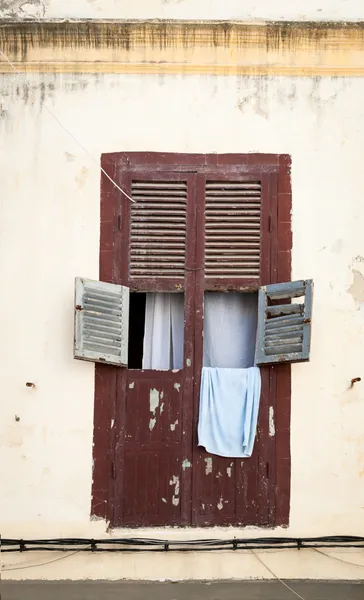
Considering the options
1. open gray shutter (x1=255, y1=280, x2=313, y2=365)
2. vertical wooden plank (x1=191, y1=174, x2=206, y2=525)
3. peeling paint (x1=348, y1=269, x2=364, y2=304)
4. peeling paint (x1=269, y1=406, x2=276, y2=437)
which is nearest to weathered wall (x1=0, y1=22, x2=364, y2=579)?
peeling paint (x1=348, y1=269, x2=364, y2=304)

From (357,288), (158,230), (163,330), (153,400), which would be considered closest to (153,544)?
(153,400)

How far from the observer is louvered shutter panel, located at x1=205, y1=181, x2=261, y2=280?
10781 millimetres

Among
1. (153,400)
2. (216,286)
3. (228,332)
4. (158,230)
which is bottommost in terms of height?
(153,400)

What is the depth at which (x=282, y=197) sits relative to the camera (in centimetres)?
1082

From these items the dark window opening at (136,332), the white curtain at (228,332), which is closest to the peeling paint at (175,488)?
the white curtain at (228,332)

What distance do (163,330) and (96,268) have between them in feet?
2.45

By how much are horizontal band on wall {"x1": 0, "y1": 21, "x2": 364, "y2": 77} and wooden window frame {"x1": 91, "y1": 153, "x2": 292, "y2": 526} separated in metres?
0.74

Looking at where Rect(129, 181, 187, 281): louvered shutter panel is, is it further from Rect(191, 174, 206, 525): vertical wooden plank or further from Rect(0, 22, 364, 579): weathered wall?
Rect(0, 22, 364, 579): weathered wall

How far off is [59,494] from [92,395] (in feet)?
2.67

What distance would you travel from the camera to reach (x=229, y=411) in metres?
10.6

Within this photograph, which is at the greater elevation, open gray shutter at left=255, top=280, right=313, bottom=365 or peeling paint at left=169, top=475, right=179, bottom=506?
open gray shutter at left=255, top=280, right=313, bottom=365

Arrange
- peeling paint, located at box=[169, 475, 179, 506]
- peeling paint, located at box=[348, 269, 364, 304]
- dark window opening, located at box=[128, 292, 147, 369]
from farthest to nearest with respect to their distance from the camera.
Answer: dark window opening, located at box=[128, 292, 147, 369] < peeling paint, located at box=[348, 269, 364, 304] < peeling paint, located at box=[169, 475, 179, 506]

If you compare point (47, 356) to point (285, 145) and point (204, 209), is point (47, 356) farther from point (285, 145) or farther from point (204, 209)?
point (285, 145)

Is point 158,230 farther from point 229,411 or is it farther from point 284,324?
point 229,411
